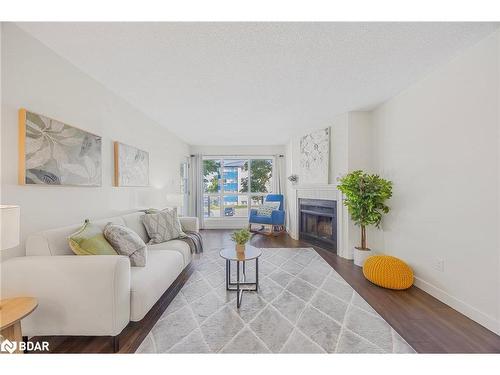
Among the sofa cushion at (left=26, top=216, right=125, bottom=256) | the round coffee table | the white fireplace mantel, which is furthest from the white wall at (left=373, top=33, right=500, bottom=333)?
the sofa cushion at (left=26, top=216, right=125, bottom=256)

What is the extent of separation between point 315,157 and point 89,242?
3.64 metres

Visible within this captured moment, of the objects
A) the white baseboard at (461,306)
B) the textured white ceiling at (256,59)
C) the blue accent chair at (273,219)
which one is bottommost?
the white baseboard at (461,306)

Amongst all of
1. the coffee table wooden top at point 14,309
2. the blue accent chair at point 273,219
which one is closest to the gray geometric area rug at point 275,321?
the coffee table wooden top at point 14,309

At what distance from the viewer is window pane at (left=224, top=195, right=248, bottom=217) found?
237 inches

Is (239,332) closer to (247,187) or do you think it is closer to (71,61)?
(71,61)

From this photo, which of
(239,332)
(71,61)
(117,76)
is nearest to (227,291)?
(239,332)

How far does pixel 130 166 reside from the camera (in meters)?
2.82

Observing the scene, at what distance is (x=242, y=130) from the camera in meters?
4.31

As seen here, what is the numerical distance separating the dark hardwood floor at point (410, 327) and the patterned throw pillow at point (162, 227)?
1.96 ft

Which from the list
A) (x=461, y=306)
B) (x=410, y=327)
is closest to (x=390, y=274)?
(x=461, y=306)

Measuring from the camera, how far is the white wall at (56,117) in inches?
56.6

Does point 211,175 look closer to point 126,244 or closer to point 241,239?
point 241,239

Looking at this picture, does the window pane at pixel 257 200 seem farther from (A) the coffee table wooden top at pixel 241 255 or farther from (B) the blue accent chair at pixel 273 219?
(A) the coffee table wooden top at pixel 241 255
